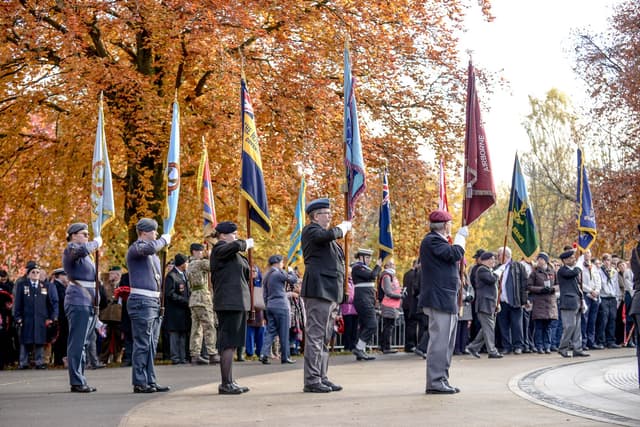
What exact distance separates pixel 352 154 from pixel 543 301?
8.81m

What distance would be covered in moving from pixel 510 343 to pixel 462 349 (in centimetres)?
103

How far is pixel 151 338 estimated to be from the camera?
37.4 ft

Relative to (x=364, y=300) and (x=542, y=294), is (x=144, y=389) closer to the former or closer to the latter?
(x=364, y=300)

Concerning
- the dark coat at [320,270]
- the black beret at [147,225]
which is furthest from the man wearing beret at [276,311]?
the black beret at [147,225]

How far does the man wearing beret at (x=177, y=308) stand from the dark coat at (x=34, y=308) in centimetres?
200

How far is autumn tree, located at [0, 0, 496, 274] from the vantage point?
18875 millimetres

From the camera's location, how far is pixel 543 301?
1941 cm

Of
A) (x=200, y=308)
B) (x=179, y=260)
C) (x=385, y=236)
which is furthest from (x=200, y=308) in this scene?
(x=385, y=236)

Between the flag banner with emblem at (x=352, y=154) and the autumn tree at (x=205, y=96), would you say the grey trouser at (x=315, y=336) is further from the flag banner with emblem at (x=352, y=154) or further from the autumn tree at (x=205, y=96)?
the autumn tree at (x=205, y=96)

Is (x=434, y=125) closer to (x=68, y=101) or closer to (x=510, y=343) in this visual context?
(x=510, y=343)

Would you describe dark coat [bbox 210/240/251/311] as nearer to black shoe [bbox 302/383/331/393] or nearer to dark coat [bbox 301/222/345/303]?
dark coat [bbox 301/222/345/303]

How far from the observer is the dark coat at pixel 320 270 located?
36.3 ft

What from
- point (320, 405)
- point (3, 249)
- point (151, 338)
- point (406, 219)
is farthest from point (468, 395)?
point (3, 249)

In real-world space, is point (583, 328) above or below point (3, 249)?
below
